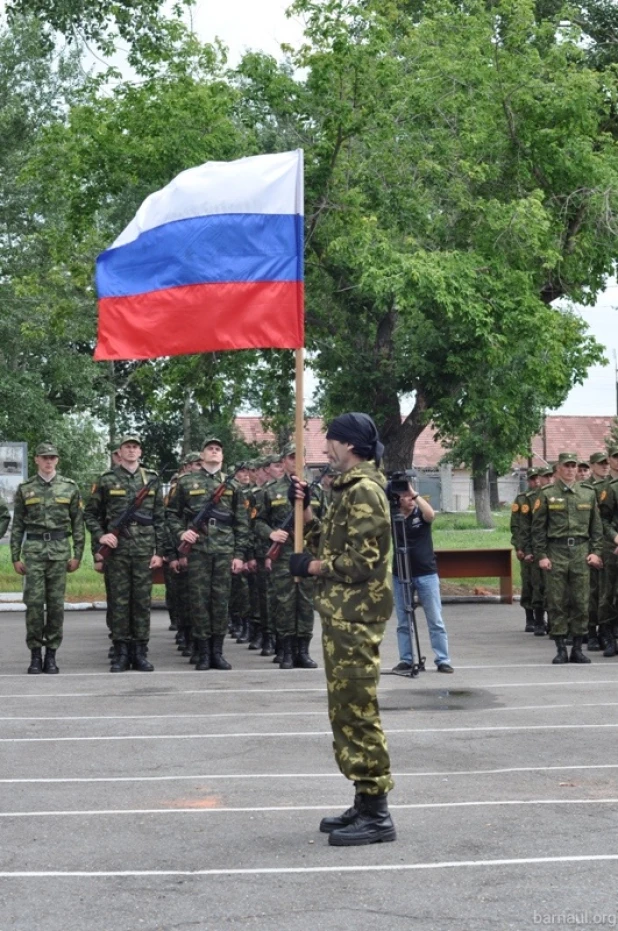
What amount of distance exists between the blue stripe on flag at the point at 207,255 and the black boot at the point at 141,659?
4450 mm

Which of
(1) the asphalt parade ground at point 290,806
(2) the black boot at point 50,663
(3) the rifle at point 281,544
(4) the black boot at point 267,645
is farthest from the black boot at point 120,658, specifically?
(4) the black boot at point 267,645

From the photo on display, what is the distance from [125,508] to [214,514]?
2.87ft

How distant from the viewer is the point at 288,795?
8.55m

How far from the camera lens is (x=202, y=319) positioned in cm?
1125

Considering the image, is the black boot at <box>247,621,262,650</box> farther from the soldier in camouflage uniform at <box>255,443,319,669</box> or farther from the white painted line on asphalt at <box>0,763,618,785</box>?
the white painted line on asphalt at <box>0,763,618,785</box>

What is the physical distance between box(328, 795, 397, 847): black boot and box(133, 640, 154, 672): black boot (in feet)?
26.0

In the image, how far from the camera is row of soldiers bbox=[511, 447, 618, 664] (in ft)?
50.2

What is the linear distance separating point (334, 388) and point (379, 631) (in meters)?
20.8

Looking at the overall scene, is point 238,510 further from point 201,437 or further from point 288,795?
point 201,437

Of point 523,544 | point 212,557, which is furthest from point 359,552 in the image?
point 523,544

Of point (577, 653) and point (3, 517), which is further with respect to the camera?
point (3, 517)

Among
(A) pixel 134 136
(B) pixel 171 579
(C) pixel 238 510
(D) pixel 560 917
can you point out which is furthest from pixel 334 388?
(D) pixel 560 917

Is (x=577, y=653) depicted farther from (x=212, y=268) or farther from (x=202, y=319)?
(x=212, y=268)

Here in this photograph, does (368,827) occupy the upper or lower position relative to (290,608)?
lower
